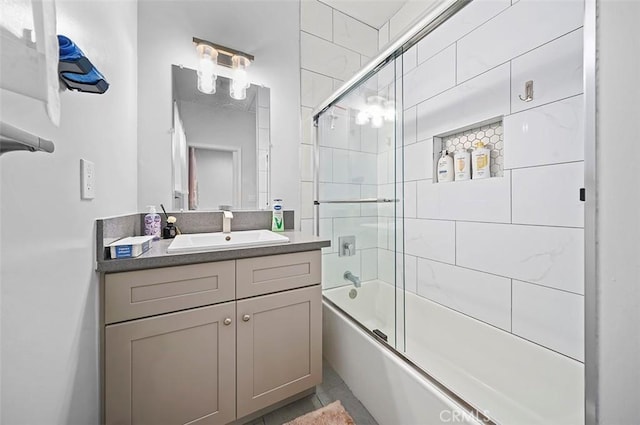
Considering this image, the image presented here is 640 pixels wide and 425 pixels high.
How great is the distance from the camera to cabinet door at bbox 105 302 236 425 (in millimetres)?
868

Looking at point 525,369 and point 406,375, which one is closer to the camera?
point 406,375

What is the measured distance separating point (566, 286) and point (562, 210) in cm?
32

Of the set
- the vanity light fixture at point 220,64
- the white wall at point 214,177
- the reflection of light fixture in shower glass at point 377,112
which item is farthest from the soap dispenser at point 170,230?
the reflection of light fixture in shower glass at point 377,112

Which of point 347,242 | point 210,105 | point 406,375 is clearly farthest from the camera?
point 347,242

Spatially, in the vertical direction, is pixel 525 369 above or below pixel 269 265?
below

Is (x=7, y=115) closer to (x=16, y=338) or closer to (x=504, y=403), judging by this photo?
(x=16, y=338)

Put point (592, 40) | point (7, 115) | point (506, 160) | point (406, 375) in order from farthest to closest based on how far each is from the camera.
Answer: point (506, 160) < point (406, 375) < point (592, 40) < point (7, 115)

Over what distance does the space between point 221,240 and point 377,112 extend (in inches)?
47.2

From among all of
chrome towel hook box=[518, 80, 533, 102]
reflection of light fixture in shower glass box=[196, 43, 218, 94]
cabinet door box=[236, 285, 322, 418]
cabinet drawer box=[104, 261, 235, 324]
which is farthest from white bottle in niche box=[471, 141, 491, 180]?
reflection of light fixture in shower glass box=[196, 43, 218, 94]

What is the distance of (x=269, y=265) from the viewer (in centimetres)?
113

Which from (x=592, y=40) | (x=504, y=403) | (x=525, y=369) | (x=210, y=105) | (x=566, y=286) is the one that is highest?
(x=210, y=105)

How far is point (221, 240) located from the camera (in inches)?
52.5

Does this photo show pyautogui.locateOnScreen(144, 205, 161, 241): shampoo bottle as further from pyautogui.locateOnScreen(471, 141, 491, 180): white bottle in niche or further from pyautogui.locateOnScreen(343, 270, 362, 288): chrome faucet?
pyautogui.locateOnScreen(471, 141, 491, 180): white bottle in niche

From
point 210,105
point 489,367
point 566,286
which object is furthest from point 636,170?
point 210,105
